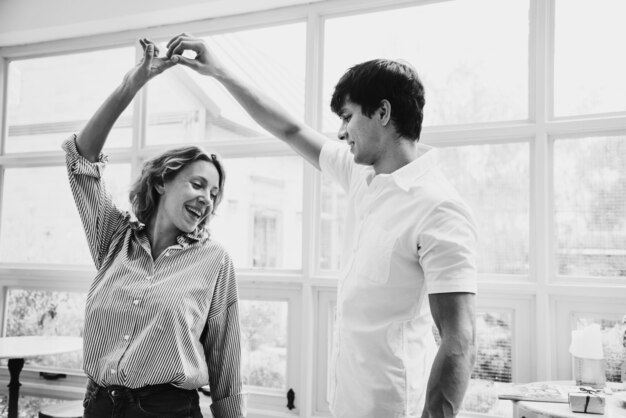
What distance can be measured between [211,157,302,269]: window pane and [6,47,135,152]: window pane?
2.52 feet

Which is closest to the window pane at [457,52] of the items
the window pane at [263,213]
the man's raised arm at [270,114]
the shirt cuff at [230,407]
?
the window pane at [263,213]

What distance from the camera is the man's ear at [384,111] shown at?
149 centimetres

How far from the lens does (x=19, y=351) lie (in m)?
A: 2.53

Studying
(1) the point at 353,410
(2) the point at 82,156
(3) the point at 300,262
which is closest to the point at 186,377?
(1) the point at 353,410

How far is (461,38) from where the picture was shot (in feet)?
8.61

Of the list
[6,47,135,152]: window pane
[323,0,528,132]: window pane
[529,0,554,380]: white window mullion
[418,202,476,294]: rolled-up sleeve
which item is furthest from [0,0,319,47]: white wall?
[418,202,476,294]: rolled-up sleeve

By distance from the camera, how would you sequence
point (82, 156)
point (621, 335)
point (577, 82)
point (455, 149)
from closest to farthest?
point (82, 156), point (621, 335), point (577, 82), point (455, 149)

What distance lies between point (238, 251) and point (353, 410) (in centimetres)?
162

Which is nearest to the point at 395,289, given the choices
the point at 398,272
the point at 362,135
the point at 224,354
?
the point at 398,272

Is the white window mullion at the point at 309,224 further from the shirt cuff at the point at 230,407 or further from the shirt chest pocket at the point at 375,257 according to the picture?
the shirt chest pocket at the point at 375,257

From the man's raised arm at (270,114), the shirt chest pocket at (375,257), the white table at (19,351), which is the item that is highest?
the man's raised arm at (270,114)

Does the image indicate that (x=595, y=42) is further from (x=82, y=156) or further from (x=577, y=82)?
(x=82, y=156)

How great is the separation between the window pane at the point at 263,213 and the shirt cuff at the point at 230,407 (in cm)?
122

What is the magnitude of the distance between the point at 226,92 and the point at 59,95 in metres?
1.16
